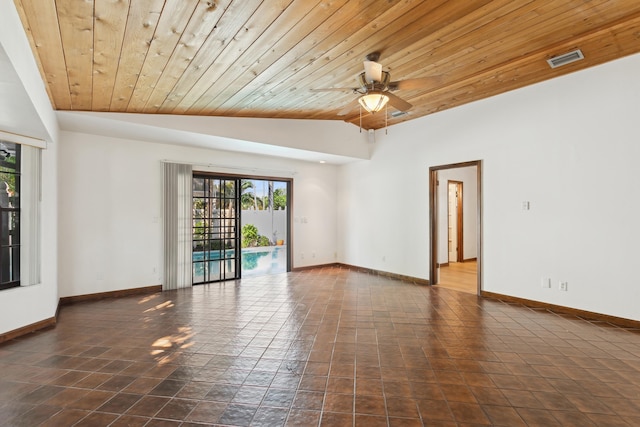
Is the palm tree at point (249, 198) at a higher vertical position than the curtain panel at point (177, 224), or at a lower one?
higher

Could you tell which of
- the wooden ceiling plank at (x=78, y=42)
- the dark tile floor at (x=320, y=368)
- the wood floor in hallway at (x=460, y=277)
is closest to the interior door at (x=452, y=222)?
the wood floor in hallway at (x=460, y=277)

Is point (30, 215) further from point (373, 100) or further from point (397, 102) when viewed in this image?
point (397, 102)

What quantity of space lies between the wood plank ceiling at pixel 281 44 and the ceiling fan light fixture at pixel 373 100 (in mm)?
439

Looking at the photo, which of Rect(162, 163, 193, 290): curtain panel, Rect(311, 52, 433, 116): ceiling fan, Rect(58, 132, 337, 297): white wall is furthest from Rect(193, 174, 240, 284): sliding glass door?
Rect(311, 52, 433, 116): ceiling fan

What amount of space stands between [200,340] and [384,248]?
439 cm

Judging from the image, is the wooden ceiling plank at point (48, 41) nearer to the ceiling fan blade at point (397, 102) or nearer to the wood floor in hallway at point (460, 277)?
the ceiling fan blade at point (397, 102)

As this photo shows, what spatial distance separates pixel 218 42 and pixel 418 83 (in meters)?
1.80

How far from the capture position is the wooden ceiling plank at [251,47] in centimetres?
230

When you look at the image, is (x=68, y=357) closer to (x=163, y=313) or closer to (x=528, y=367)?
(x=163, y=313)

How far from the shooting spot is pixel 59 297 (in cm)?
455

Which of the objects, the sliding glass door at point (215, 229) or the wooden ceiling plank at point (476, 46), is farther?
the sliding glass door at point (215, 229)

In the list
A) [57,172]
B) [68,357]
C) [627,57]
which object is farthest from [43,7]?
[627,57]

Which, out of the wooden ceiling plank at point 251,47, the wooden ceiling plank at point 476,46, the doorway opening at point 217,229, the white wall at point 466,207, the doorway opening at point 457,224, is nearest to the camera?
the wooden ceiling plank at point 251,47

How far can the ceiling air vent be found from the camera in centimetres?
351
